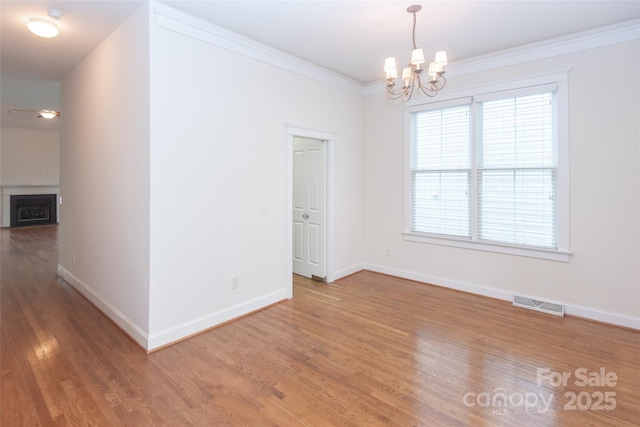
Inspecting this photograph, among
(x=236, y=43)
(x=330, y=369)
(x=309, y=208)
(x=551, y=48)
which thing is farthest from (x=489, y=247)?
(x=236, y=43)

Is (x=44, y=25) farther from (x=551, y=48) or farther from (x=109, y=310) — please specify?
(x=551, y=48)

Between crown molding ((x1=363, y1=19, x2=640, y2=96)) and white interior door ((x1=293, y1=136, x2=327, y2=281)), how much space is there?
216cm

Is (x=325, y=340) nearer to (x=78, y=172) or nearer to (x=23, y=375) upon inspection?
(x=23, y=375)

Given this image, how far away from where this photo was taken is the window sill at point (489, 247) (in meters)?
3.75

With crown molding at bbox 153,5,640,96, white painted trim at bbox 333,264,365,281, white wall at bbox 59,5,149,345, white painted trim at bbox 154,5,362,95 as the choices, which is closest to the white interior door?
white painted trim at bbox 333,264,365,281

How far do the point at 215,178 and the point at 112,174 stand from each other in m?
1.11

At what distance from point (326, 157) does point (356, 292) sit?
1959 millimetres

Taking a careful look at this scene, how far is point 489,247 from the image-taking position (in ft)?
13.9

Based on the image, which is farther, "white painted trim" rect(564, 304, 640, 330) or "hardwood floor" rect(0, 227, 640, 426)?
"white painted trim" rect(564, 304, 640, 330)

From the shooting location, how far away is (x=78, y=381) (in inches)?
95.5

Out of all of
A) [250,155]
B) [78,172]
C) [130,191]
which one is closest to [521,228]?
[250,155]

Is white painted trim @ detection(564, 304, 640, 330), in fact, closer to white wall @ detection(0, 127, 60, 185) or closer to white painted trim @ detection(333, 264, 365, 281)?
white painted trim @ detection(333, 264, 365, 281)

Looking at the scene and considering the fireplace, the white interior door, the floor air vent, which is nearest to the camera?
the floor air vent

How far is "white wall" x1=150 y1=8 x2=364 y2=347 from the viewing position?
9.62 ft
